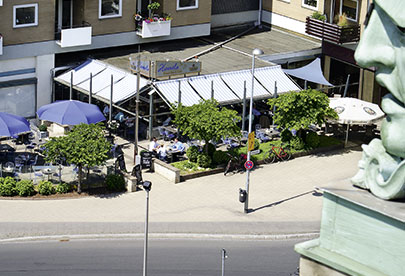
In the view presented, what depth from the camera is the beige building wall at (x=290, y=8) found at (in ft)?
161

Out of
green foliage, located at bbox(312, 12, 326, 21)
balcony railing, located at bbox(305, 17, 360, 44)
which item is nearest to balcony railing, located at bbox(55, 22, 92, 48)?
balcony railing, located at bbox(305, 17, 360, 44)

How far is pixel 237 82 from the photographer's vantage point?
1668 inches

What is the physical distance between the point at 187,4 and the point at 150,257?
22576mm

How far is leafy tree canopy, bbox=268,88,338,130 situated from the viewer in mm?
38031

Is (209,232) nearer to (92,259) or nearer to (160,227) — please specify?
(160,227)

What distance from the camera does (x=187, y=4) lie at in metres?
46.7

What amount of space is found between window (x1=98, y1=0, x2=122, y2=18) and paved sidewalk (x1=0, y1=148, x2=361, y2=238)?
1189 cm

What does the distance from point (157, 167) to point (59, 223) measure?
702 centimetres

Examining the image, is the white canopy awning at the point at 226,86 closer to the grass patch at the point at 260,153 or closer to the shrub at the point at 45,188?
the grass patch at the point at 260,153

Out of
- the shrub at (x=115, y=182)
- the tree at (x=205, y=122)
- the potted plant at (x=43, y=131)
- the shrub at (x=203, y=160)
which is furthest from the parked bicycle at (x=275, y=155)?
the potted plant at (x=43, y=131)

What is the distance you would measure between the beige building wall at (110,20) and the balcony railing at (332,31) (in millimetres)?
10941

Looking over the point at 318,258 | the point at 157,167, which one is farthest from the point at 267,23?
the point at 318,258

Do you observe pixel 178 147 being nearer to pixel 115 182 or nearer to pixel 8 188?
pixel 115 182

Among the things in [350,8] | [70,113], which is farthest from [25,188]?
[350,8]
